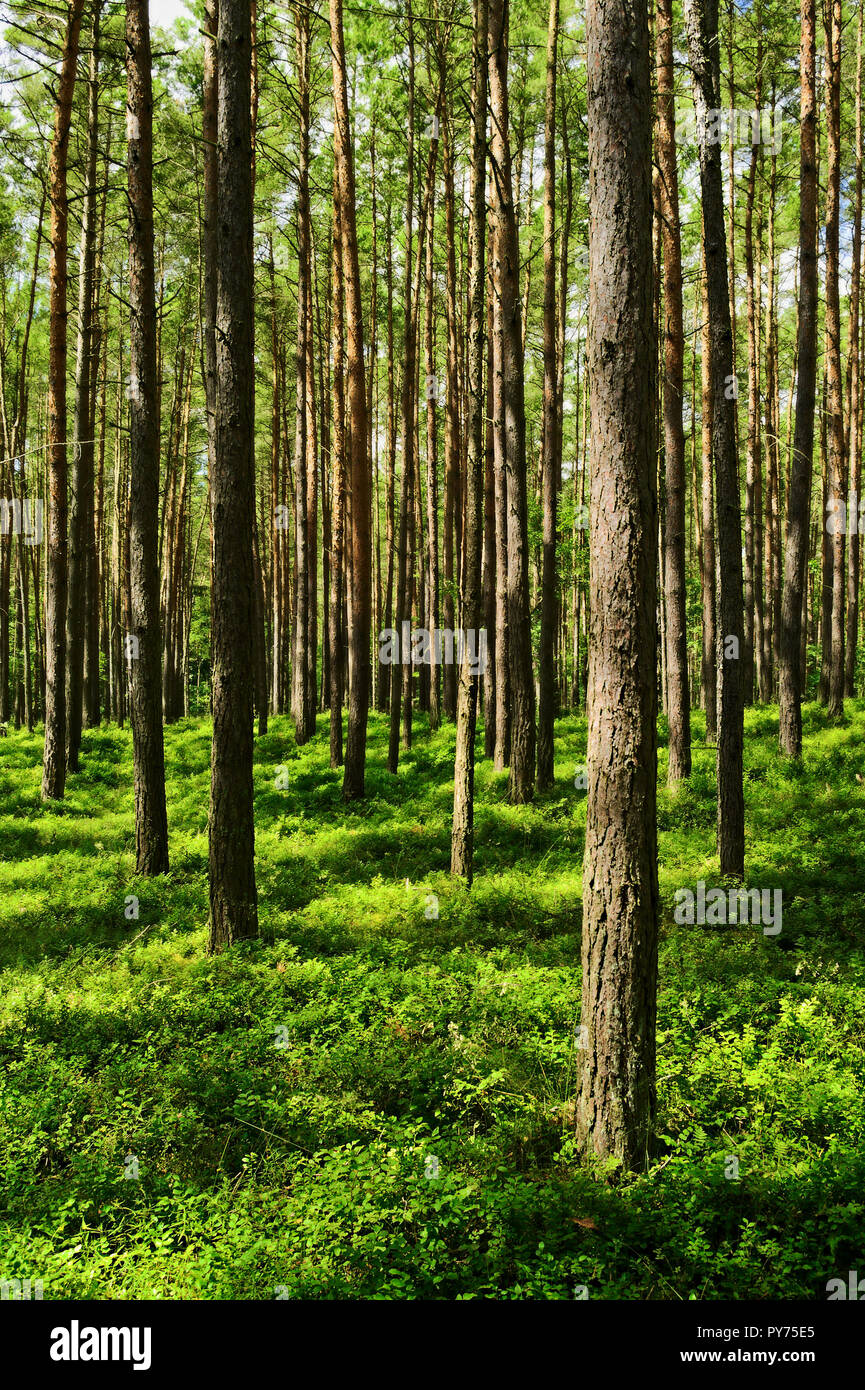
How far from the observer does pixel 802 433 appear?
12930mm

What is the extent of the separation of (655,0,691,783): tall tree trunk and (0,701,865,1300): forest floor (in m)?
2.69

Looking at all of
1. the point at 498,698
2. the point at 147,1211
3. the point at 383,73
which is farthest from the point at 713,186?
the point at 383,73

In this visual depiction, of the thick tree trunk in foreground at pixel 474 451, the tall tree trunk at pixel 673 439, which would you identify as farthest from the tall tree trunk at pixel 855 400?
the thick tree trunk in foreground at pixel 474 451

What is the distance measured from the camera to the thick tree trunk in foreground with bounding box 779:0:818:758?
A: 12523 mm

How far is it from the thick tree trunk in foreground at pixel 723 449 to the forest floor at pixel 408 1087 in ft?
2.86

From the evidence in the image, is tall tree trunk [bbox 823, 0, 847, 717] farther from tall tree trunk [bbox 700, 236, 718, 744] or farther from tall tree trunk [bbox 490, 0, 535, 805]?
tall tree trunk [bbox 490, 0, 535, 805]

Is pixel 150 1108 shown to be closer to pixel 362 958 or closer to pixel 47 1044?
pixel 47 1044

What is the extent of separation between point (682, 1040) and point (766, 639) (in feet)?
69.1

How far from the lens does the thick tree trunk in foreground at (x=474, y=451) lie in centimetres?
856

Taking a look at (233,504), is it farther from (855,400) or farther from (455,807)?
(855,400)

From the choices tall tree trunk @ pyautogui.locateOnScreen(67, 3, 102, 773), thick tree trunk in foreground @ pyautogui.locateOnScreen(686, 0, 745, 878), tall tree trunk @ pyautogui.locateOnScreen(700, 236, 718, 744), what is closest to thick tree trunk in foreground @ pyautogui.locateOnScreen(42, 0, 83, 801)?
tall tree trunk @ pyautogui.locateOnScreen(67, 3, 102, 773)

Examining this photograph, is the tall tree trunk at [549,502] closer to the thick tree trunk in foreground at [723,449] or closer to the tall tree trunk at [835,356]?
the thick tree trunk in foreground at [723,449]

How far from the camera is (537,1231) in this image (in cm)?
382

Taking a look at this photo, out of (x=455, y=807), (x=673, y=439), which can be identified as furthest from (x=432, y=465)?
(x=455, y=807)
